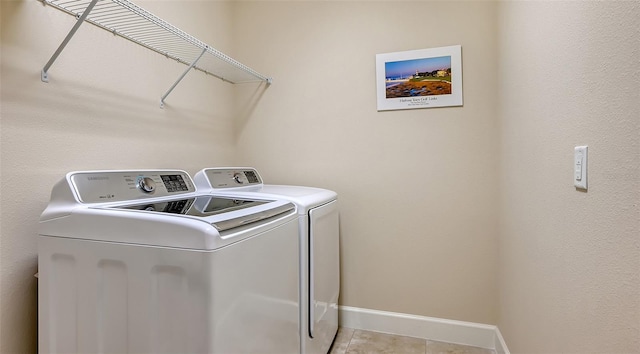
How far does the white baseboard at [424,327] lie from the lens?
1852 millimetres

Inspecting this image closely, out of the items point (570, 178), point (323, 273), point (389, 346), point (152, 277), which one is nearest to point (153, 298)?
point (152, 277)

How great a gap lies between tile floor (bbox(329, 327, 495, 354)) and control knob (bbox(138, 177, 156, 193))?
134 centimetres

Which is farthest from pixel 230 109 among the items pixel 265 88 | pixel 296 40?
pixel 296 40

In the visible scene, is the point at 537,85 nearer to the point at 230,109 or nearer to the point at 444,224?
the point at 444,224

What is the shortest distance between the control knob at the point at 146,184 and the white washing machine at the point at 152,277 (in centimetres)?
16

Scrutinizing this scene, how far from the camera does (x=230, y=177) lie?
1824 millimetres

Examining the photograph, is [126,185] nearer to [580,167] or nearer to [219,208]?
[219,208]

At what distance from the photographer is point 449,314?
1.92 metres

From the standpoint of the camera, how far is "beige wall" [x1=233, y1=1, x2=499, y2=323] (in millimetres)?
1854

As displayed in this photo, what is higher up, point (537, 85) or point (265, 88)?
point (265, 88)

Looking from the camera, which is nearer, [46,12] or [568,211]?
[568,211]

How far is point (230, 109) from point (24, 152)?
136 cm

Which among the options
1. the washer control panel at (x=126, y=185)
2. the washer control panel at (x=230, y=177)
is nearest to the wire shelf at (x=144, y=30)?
the washer control panel at (x=126, y=185)

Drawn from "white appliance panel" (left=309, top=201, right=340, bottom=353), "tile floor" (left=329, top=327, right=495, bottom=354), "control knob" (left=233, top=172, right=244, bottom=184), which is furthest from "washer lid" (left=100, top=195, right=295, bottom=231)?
"tile floor" (left=329, top=327, right=495, bottom=354)
